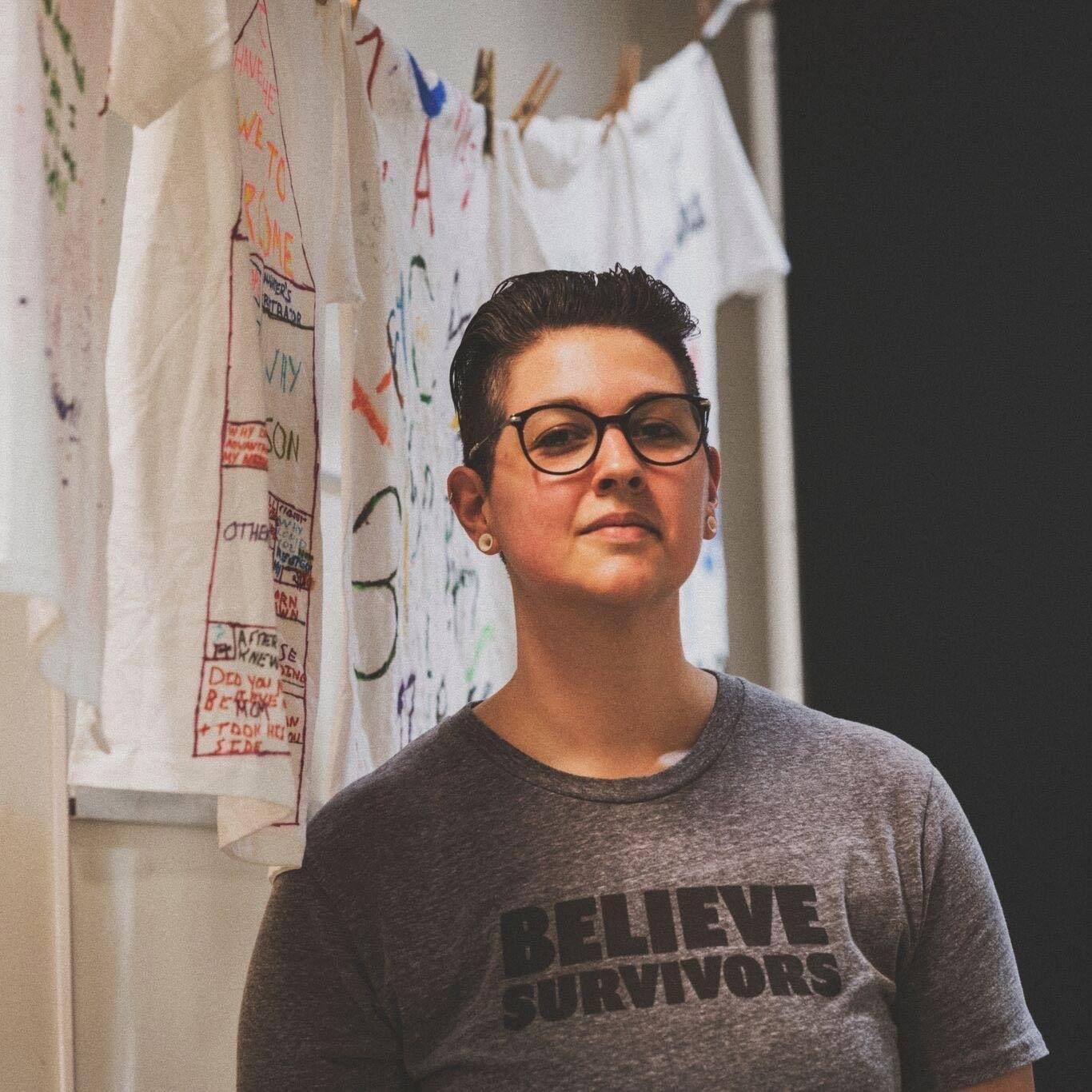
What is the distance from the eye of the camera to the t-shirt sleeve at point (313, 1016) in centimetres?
114

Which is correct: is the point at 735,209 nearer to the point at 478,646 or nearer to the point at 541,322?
the point at 478,646

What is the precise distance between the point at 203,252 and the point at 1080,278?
5.24 feet

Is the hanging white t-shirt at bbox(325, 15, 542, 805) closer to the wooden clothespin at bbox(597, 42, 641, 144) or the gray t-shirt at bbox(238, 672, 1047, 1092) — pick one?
the gray t-shirt at bbox(238, 672, 1047, 1092)

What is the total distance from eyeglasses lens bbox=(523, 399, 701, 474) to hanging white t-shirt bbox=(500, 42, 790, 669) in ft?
2.35

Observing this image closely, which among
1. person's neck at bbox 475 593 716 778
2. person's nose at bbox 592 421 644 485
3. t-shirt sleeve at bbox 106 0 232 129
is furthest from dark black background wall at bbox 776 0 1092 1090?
t-shirt sleeve at bbox 106 0 232 129

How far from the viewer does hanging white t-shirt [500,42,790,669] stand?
76.8 inches

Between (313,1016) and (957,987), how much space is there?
0.51 meters

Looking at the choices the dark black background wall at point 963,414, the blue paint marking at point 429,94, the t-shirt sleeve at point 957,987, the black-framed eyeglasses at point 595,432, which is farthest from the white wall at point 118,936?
the dark black background wall at point 963,414

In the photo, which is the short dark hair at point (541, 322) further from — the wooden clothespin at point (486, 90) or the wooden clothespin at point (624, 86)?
the wooden clothespin at point (624, 86)

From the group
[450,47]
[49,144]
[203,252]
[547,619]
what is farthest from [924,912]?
[450,47]

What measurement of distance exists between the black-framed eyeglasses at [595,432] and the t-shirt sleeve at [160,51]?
38 centimetres

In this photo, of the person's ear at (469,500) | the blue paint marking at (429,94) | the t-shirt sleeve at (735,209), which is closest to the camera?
the person's ear at (469,500)

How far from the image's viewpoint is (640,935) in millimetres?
1126

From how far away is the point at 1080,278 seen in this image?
7.34ft
